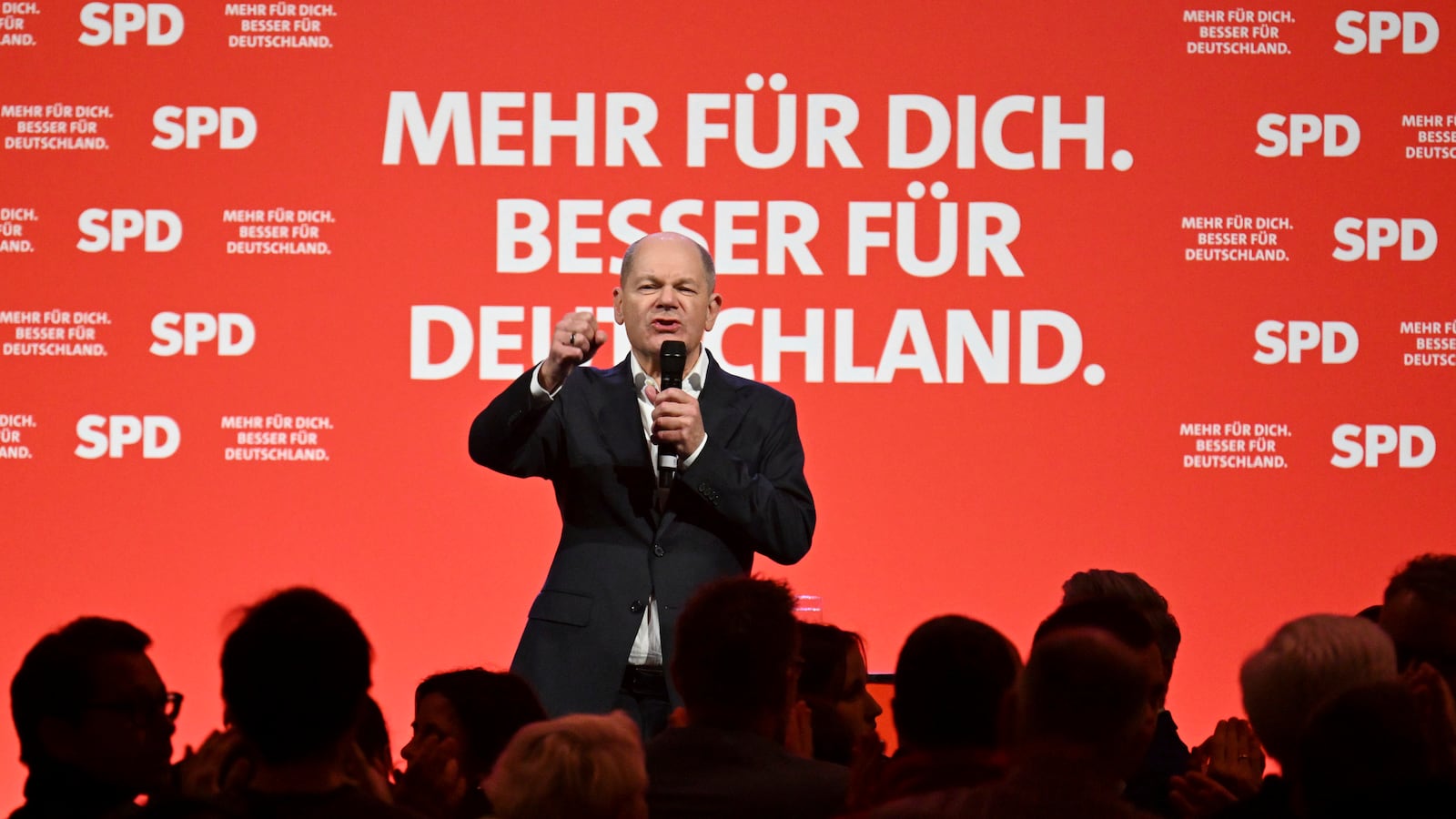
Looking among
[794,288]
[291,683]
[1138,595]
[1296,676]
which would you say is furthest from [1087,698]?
[794,288]

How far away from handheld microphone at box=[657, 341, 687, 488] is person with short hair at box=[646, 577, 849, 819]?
2.18ft

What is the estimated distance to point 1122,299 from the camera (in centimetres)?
493

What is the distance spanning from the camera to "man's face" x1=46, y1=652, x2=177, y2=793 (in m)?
2.16

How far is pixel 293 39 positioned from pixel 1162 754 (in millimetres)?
3254

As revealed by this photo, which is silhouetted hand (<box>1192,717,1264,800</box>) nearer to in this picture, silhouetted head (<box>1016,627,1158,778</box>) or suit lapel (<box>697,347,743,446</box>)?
silhouetted head (<box>1016,627,1158,778</box>)

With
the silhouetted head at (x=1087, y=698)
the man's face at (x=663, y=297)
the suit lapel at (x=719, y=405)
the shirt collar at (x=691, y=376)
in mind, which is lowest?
the silhouetted head at (x=1087, y=698)

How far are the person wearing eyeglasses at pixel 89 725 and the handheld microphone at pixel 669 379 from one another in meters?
1.06

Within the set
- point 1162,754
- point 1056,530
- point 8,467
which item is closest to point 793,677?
point 1162,754

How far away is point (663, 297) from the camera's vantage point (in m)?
3.24

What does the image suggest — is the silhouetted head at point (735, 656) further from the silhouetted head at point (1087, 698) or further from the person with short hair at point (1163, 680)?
the person with short hair at point (1163, 680)

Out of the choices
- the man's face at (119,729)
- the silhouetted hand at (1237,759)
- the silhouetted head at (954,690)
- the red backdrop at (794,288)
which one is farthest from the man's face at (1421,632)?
the red backdrop at (794,288)

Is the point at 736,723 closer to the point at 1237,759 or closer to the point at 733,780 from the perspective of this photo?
the point at 733,780

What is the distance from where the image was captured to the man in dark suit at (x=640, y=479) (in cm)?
303

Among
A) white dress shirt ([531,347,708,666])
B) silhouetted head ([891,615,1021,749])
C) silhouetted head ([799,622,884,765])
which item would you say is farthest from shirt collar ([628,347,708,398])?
silhouetted head ([891,615,1021,749])
